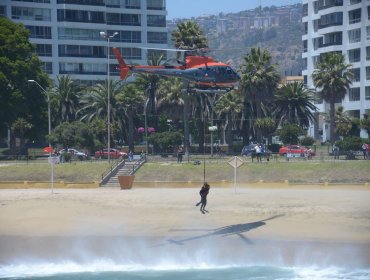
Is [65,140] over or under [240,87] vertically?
under

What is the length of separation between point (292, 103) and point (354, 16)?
16188 millimetres

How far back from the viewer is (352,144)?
67.8 m

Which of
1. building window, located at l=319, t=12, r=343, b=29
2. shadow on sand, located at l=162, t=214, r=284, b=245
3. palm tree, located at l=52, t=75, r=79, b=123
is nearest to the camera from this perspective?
shadow on sand, located at l=162, t=214, r=284, b=245

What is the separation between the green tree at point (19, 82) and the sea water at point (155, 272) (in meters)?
49.7

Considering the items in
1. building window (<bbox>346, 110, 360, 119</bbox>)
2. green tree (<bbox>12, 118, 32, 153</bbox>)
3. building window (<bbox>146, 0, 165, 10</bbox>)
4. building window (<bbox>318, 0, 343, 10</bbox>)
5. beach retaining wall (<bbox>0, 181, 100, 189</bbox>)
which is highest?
building window (<bbox>146, 0, 165, 10</bbox>)

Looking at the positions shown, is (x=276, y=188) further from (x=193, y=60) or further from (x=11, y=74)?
(x=11, y=74)

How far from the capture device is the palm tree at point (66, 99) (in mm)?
90125

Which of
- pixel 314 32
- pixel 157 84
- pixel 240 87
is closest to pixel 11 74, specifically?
pixel 157 84

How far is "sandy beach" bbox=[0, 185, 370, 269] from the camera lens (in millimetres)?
27844

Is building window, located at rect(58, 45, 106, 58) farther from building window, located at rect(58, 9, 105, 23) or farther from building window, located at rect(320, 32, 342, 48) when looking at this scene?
building window, located at rect(320, 32, 342, 48)

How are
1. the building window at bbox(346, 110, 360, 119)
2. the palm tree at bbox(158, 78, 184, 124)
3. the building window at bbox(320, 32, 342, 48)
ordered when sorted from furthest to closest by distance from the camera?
the building window at bbox(320, 32, 342, 48) < the building window at bbox(346, 110, 360, 119) < the palm tree at bbox(158, 78, 184, 124)

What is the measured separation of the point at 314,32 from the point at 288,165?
162 feet

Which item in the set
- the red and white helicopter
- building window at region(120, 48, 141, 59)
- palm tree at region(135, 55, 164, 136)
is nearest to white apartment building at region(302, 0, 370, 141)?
palm tree at region(135, 55, 164, 136)

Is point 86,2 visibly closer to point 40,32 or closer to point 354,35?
point 40,32
